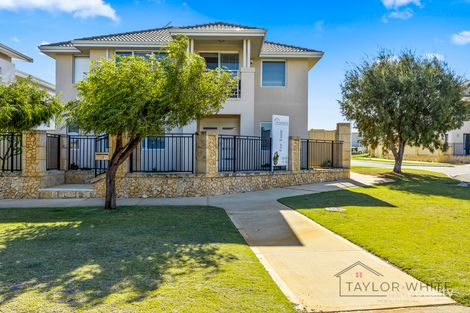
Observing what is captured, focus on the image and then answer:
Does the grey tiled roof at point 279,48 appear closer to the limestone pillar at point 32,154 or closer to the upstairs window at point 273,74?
the upstairs window at point 273,74

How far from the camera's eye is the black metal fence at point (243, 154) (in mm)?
15656

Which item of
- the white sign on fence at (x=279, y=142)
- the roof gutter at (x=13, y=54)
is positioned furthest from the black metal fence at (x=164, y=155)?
the roof gutter at (x=13, y=54)

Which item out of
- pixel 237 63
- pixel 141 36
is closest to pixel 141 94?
pixel 237 63

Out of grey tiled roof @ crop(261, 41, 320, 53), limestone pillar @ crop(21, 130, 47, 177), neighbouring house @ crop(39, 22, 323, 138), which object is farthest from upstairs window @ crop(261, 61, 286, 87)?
limestone pillar @ crop(21, 130, 47, 177)

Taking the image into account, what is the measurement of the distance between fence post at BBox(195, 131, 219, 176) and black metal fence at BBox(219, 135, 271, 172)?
43.3 inches

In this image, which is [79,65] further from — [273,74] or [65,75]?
[273,74]

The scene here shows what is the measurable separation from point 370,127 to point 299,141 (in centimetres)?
853

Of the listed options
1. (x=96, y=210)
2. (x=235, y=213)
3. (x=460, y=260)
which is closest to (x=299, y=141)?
(x=235, y=213)

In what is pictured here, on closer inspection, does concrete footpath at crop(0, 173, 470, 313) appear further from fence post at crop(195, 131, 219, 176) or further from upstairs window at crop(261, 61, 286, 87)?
upstairs window at crop(261, 61, 286, 87)

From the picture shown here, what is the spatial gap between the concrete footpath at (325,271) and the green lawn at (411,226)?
0.32 m

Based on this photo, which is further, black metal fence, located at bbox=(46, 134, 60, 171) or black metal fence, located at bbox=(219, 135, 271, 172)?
black metal fence, located at bbox=(219, 135, 271, 172)

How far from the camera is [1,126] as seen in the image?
1371cm

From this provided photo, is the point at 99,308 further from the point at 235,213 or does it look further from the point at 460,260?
the point at 235,213

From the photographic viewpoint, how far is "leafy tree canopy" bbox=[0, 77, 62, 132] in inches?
519
